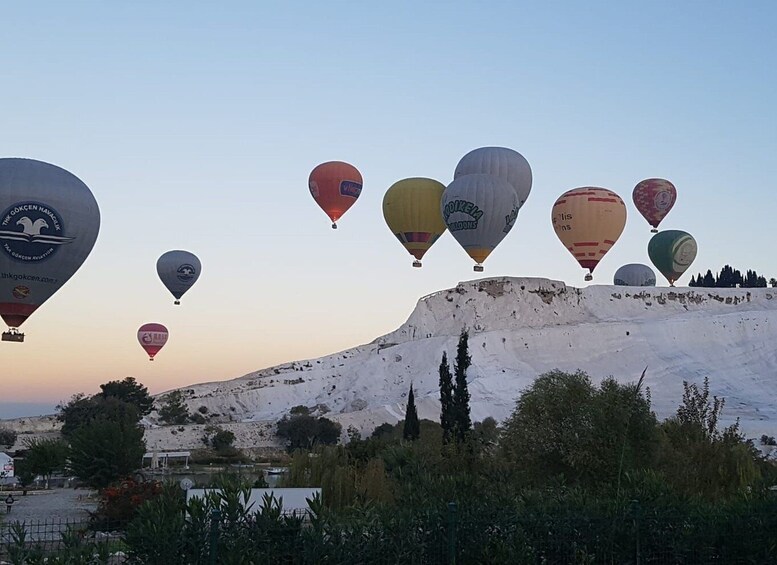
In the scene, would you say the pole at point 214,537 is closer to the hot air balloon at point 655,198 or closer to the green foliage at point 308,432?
the green foliage at point 308,432

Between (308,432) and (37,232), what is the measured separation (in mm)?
43752

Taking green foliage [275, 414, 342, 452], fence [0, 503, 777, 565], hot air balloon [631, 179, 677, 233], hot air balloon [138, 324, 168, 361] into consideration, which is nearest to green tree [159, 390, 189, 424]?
green foliage [275, 414, 342, 452]

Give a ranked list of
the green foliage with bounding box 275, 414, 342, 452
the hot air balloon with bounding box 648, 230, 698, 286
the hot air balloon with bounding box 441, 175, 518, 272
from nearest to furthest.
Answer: the hot air balloon with bounding box 441, 175, 518, 272, the green foliage with bounding box 275, 414, 342, 452, the hot air balloon with bounding box 648, 230, 698, 286

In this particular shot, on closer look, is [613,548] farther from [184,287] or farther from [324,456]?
[184,287]

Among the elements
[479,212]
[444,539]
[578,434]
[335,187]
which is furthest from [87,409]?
[444,539]

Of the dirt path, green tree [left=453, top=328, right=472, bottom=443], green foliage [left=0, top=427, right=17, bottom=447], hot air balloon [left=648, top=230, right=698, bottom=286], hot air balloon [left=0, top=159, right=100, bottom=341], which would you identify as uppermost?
hot air balloon [left=648, top=230, right=698, bottom=286]

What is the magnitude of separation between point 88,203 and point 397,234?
18.4 metres

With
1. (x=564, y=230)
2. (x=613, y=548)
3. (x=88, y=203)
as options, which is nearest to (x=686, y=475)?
(x=613, y=548)

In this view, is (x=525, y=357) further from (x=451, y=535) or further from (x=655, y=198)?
(x=451, y=535)

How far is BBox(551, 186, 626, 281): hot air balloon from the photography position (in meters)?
44.7

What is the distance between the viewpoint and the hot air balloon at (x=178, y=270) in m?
52.0

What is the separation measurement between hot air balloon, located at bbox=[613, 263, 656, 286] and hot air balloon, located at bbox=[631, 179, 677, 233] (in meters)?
56.7

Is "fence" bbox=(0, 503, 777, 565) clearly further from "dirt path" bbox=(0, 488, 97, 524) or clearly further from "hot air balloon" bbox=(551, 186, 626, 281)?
"hot air balloon" bbox=(551, 186, 626, 281)

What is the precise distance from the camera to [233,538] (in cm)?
903
